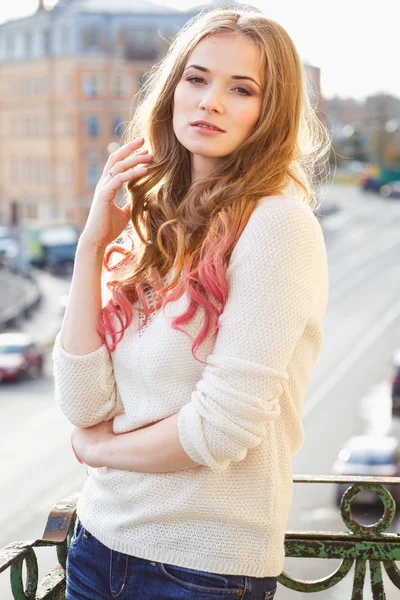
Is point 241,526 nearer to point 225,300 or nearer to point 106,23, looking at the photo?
point 225,300

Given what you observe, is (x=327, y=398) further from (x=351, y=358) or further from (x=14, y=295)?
(x=14, y=295)

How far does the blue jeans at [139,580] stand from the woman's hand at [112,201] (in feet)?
→ 0.90

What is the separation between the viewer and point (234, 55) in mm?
798

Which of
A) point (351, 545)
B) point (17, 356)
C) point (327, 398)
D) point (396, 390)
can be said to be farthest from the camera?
point (327, 398)

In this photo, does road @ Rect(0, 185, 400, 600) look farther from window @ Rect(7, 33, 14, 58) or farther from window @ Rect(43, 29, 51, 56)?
window @ Rect(7, 33, 14, 58)

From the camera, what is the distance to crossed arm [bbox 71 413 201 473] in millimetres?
738

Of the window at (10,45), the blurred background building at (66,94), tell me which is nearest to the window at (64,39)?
the blurred background building at (66,94)

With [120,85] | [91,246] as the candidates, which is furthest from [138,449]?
[120,85]

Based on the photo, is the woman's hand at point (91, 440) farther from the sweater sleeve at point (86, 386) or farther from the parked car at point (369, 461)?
the parked car at point (369, 461)

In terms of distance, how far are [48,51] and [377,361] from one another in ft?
34.0

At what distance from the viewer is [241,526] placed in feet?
2.48

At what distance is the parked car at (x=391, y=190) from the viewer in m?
24.9

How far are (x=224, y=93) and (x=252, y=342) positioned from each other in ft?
0.79

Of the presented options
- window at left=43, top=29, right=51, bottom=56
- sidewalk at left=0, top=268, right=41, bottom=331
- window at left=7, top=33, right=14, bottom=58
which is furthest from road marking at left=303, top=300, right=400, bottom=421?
window at left=7, top=33, right=14, bottom=58
